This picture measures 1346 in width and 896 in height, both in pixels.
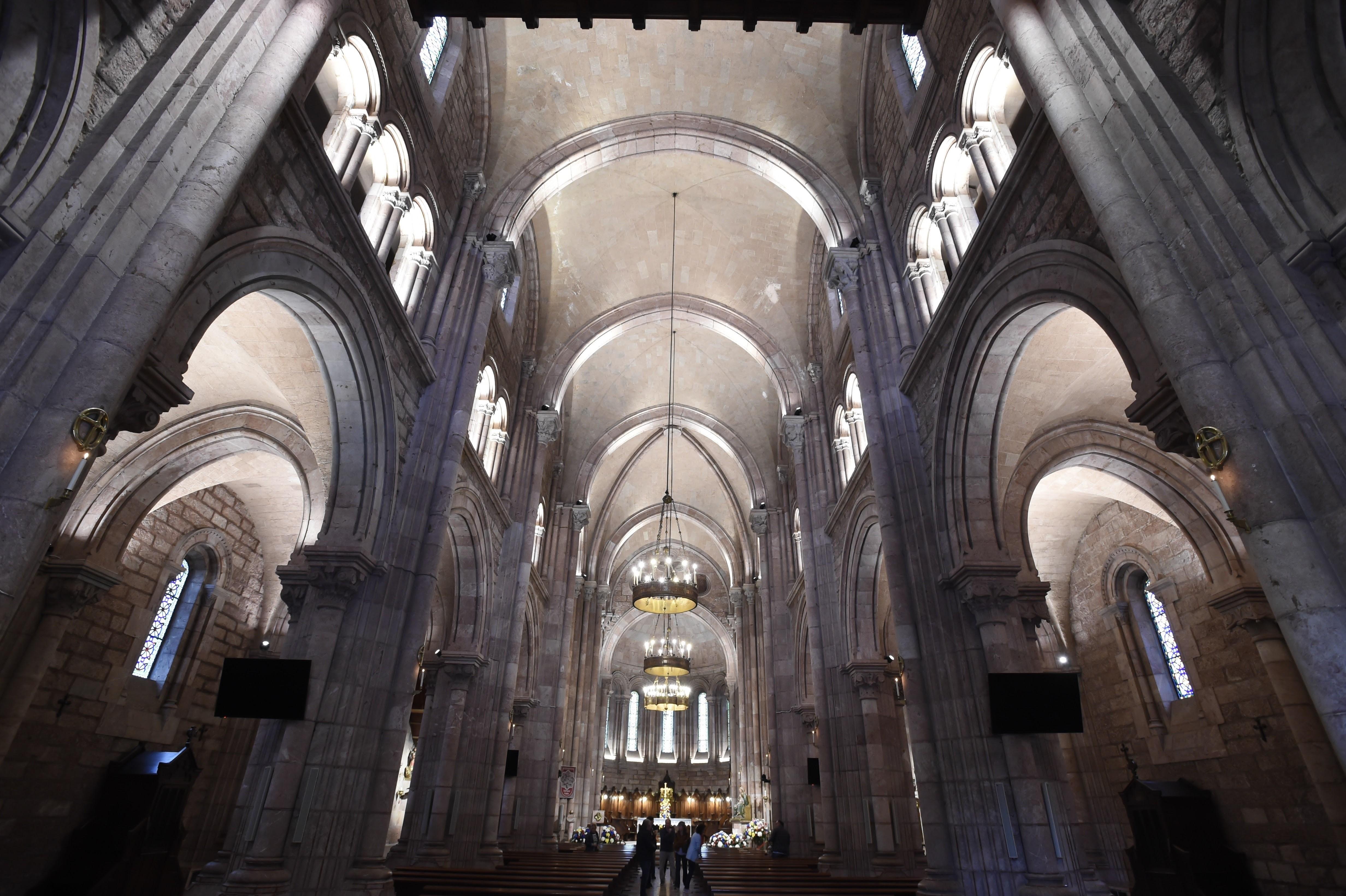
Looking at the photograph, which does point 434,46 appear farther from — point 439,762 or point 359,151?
point 439,762

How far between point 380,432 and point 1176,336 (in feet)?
28.7

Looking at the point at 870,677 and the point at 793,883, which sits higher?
the point at 870,677

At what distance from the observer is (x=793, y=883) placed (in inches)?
327

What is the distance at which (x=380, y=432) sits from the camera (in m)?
9.18

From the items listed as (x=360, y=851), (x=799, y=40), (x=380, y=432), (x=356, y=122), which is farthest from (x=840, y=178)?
(x=360, y=851)

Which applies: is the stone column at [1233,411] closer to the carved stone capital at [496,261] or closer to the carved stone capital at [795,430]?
the carved stone capital at [496,261]

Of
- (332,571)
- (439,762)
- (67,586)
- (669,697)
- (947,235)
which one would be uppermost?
(947,235)

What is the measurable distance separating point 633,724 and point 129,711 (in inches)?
1196

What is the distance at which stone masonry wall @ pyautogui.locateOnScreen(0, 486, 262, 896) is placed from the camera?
10.4 meters

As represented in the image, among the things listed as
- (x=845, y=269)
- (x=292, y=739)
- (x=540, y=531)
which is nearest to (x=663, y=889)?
(x=540, y=531)

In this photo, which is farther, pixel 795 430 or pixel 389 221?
pixel 795 430

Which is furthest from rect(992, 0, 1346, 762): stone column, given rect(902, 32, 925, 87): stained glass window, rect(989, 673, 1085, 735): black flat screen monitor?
rect(902, 32, 925, 87): stained glass window

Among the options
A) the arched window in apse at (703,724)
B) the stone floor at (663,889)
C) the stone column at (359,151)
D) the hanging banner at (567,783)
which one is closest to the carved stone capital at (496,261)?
the stone column at (359,151)

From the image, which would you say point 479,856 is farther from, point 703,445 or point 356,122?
point 703,445
